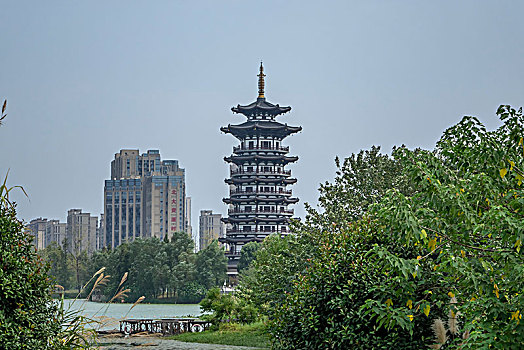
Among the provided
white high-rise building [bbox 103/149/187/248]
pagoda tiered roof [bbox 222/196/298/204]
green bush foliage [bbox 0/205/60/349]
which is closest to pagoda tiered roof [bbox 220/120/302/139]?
pagoda tiered roof [bbox 222/196/298/204]

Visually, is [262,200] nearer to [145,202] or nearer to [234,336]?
[234,336]

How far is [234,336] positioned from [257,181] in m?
26.6

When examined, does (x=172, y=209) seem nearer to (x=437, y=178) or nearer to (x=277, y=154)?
(x=277, y=154)

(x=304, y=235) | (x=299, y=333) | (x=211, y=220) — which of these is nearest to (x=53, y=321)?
(x=299, y=333)

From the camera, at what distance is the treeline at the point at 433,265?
4.59m

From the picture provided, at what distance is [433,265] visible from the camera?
19.5ft

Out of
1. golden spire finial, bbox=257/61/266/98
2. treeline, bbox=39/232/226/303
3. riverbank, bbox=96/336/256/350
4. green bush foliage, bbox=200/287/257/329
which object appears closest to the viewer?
riverbank, bbox=96/336/256/350

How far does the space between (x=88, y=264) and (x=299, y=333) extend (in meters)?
45.9

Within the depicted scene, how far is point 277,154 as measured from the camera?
45.6 meters

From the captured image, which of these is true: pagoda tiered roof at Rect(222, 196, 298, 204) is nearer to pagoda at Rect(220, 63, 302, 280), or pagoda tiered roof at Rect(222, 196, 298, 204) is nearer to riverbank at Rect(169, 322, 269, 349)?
pagoda at Rect(220, 63, 302, 280)

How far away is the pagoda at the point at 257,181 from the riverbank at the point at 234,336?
2378cm

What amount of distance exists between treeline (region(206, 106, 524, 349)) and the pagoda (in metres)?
36.3

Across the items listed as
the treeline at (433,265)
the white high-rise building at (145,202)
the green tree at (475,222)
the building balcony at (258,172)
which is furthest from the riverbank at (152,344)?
the white high-rise building at (145,202)

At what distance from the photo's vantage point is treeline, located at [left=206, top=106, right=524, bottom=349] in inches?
181
